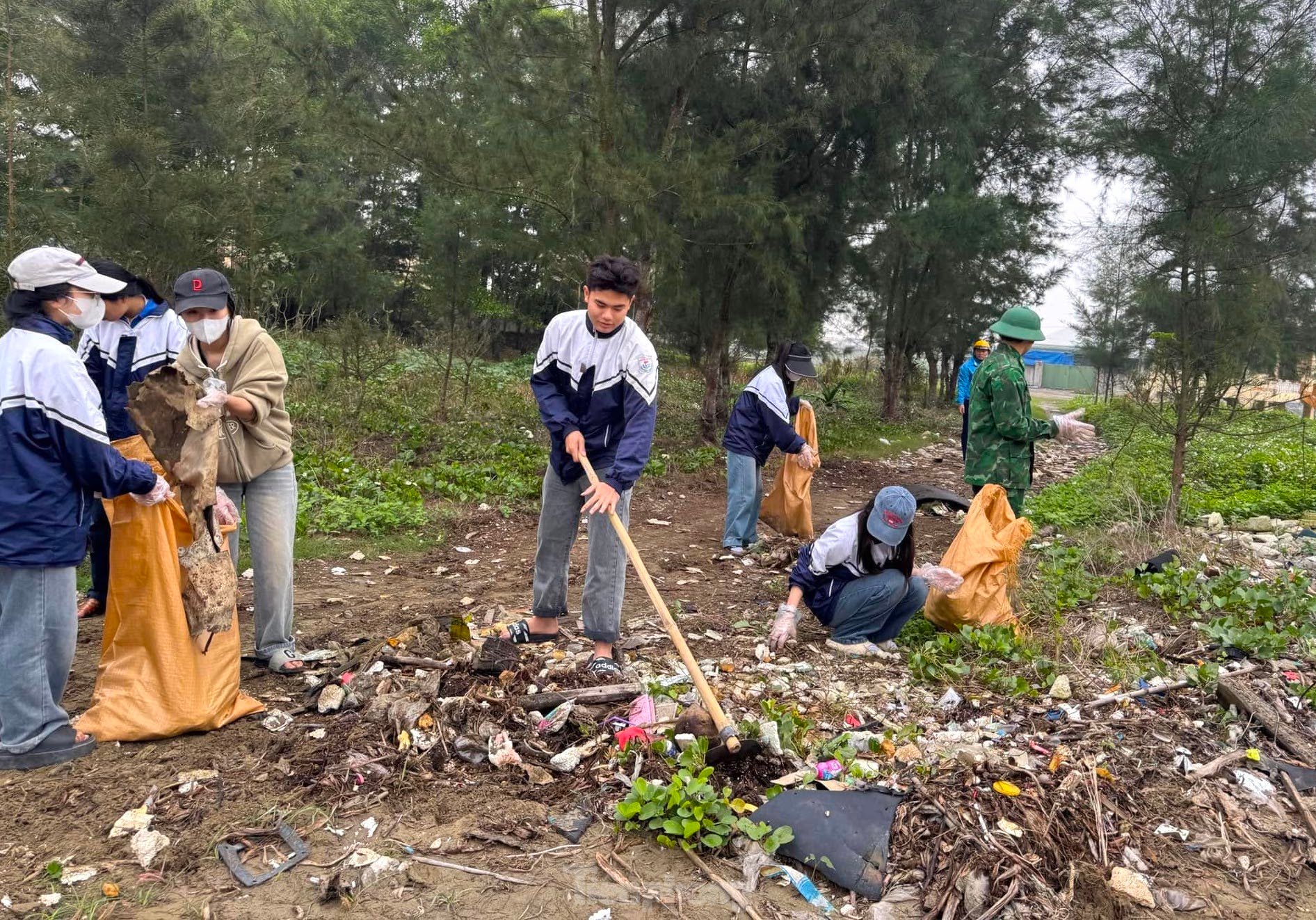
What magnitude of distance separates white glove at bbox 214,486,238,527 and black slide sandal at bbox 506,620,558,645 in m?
1.39

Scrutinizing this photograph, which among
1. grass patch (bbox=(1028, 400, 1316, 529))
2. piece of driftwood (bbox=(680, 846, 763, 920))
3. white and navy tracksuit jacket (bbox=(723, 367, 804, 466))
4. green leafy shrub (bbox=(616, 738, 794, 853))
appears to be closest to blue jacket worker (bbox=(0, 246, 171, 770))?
green leafy shrub (bbox=(616, 738, 794, 853))

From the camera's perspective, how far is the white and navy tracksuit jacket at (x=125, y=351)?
4.20 m

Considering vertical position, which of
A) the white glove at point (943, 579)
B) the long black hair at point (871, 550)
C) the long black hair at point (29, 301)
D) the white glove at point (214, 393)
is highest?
the long black hair at point (29, 301)

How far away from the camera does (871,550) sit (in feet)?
14.5

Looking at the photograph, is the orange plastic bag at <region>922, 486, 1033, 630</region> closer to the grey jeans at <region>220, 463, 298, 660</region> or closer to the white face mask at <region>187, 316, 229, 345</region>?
the grey jeans at <region>220, 463, 298, 660</region>

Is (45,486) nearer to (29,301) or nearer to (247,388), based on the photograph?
(29,301)

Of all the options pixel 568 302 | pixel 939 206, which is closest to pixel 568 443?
pixel 939 206

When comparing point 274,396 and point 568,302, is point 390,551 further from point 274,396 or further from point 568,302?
point 568,302

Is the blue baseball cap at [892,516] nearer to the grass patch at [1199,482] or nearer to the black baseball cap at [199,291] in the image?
the black baseball cap at [199,291]

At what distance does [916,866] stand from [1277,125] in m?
7.71

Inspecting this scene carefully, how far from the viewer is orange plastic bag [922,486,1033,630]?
15.3ft

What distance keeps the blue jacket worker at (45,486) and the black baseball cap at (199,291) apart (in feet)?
1.38

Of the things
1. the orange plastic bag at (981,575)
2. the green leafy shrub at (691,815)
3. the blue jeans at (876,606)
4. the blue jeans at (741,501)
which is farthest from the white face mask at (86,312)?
the blue jeans at (741,501)

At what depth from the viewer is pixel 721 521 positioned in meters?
8.12
